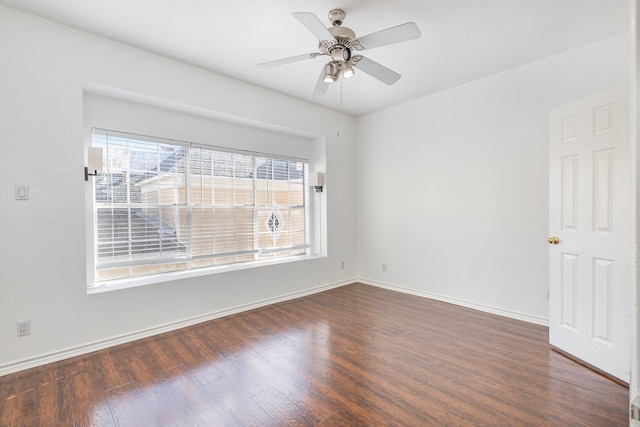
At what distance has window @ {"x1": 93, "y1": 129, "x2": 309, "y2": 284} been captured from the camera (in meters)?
3.18

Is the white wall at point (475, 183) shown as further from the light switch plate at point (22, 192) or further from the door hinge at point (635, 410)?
the light switch plate at point (22, 192)

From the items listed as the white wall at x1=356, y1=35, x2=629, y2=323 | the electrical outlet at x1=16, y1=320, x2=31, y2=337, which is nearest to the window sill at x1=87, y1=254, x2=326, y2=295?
the electrical outlet at x1=16, y1=320, x2=31, y2=337

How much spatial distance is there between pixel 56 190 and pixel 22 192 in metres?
0.21

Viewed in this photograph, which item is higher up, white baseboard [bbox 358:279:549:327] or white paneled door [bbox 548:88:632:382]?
white paneled door [bbox 548:88:632:382]

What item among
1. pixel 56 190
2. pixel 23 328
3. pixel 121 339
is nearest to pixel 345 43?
pixel 56 190

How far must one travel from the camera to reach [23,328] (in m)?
2.47

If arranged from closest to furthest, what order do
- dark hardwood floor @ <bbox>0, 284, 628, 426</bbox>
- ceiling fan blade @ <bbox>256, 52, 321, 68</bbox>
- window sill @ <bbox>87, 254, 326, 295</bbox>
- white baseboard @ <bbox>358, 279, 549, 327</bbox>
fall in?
dark hardwood floor @ <bbox>0, 284, 628, 426</bbox>, ceiling fan blade @ <bbox>256, 52, 321, 68</bbox>, window sill @ <bbox>87, 254, 326, 295</bbox>, white baseboard @ <bbox>358, 279, 549, 327</bbox>

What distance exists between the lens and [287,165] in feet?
Answer: 15.6

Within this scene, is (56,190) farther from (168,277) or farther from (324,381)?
(324,381)

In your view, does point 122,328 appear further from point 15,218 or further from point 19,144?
point 19,144

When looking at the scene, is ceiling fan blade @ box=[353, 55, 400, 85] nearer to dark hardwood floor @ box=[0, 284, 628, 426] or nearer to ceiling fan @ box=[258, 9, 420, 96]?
ceiling fan @ box=[258, 9, 420, 96]

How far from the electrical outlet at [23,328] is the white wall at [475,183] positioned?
413 centimetres

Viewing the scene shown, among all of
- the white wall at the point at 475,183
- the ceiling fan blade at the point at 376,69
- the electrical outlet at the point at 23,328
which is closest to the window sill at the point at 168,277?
the electrical outlet at the point at 23,328

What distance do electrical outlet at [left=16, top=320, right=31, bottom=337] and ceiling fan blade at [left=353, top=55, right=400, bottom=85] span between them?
339 cm
